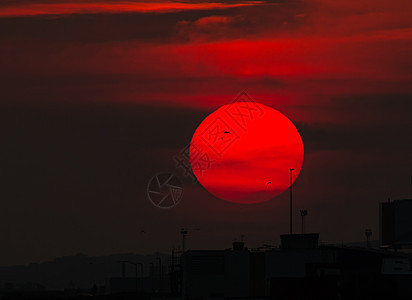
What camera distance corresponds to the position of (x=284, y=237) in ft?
520

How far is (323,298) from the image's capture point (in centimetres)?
11181

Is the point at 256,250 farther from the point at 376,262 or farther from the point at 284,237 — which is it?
the point at 376,262

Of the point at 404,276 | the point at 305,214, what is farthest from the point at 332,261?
the point at 305,214

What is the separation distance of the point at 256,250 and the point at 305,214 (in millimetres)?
23133

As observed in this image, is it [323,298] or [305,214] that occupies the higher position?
[305,214]

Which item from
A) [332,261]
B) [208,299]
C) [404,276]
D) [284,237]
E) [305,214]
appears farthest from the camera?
[305,214]

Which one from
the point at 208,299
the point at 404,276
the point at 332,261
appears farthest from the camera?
the point at 332,261

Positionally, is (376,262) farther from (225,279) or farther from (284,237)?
(225,279)

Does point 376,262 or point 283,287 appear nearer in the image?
point 283,287

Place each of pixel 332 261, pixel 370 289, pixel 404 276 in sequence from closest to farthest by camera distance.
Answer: pixel 370 289 < pixel 404 276 < pixel 332 261

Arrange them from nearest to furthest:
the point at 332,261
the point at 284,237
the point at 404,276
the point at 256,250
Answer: the point at 404,276, the point at 332,261, the point at 284,237, the point at 256,250

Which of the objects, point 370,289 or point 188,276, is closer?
point 370,289

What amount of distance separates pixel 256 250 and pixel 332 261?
105ft

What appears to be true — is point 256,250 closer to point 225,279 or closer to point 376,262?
point 225,279
